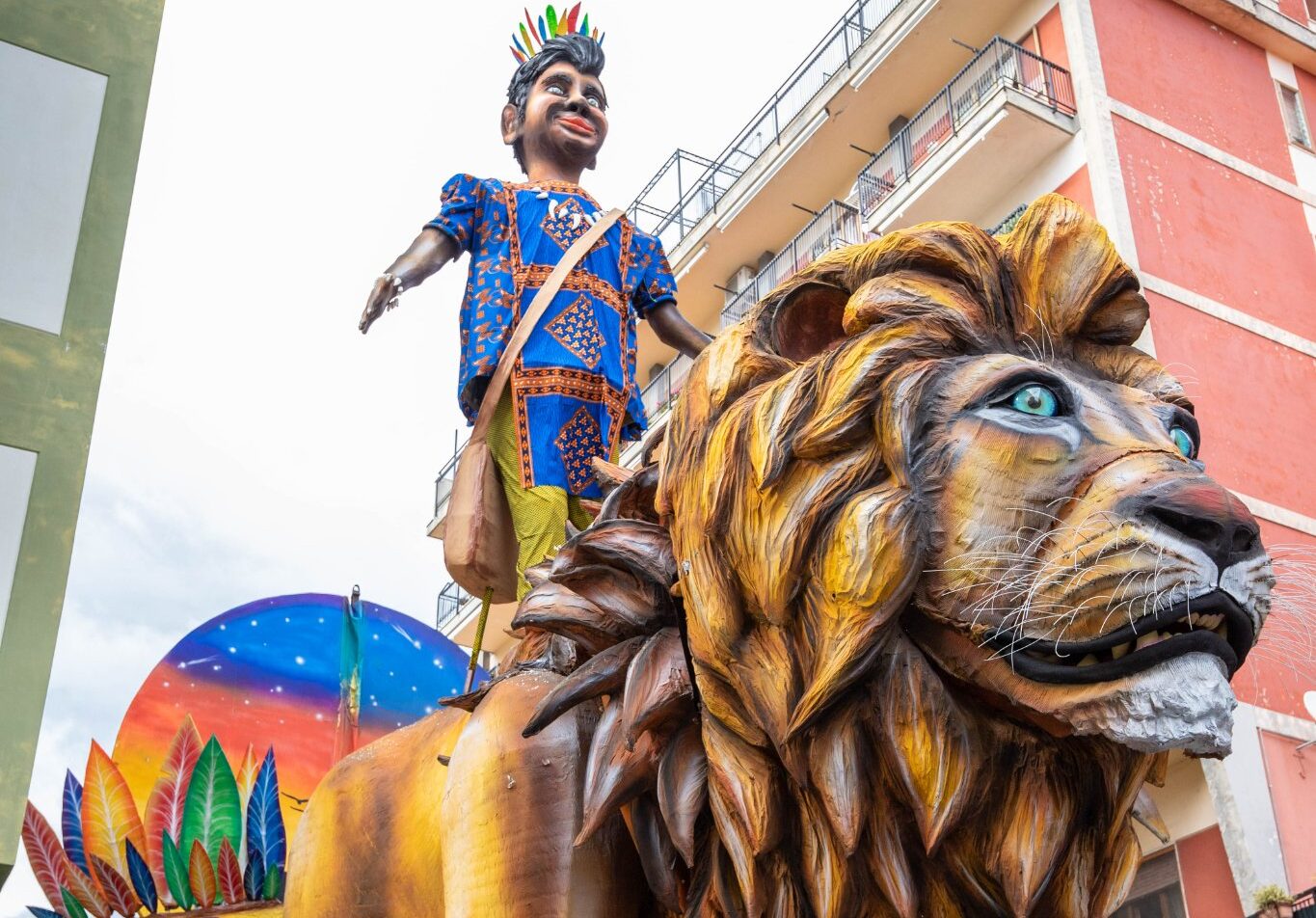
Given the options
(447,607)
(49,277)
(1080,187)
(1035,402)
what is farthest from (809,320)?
(447,607)

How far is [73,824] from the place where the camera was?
4.14 metres

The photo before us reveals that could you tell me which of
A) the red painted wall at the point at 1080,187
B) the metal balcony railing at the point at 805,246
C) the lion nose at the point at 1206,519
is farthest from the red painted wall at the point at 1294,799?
the lion nose at the point at 1206,519

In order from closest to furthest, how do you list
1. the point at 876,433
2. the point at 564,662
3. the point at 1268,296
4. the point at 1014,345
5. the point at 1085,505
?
the point at 1085,505, the point at 876,433, the point at 1014,345, the point at 564,662, the point at 1268,296

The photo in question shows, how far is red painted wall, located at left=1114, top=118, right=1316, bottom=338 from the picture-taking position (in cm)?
1667

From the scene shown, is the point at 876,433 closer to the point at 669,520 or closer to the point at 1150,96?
the point at 669,520

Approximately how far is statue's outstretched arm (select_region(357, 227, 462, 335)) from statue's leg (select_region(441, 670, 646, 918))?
1.10 meters

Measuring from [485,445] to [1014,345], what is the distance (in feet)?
4.46

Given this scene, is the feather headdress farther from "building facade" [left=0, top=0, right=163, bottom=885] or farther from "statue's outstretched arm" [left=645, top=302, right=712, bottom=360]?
"building facade" [left=0, top=0, right=163, bottom=885]

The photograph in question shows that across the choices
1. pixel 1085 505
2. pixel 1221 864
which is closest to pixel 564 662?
pixel 1085 505

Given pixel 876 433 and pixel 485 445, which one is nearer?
pixel 876 433

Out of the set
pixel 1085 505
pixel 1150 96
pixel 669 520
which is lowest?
pixel 1085 505

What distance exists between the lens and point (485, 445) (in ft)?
12.3

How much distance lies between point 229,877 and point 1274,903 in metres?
9.83

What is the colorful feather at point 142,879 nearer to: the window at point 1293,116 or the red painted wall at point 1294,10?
the window at point 1293,116
